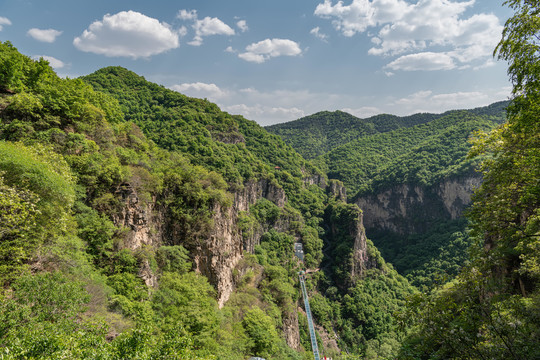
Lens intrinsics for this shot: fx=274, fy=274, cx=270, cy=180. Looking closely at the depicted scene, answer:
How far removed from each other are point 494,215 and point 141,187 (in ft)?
63.5

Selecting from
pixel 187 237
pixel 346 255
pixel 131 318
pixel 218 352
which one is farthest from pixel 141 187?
pixel 346 255

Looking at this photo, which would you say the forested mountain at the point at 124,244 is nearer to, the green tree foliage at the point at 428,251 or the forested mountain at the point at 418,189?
the green tree foliage at the point at 428,251

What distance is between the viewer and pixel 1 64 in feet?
50.5

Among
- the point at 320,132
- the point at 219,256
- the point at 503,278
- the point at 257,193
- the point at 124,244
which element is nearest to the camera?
the point at 503,278

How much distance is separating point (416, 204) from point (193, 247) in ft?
311

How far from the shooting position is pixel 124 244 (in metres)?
16.6

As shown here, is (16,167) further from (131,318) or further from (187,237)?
(187,237)

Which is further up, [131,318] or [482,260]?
[482,260]

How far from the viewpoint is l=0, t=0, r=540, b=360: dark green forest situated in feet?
19.9

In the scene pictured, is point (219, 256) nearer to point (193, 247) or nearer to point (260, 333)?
point (193, 247)

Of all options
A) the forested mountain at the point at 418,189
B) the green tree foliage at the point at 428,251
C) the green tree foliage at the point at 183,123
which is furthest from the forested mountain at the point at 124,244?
the forested mountain at the point at 418,189

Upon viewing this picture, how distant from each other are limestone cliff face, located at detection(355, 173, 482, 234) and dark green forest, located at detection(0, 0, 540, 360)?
88.2 ft

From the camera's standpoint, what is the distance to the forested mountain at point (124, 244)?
8328 millimetres

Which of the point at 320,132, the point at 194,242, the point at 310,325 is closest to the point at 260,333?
the point at 194,242
